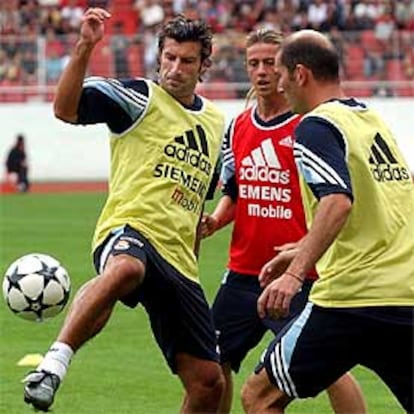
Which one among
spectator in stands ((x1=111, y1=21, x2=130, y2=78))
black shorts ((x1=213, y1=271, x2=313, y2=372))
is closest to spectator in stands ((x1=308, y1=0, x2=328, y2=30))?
spectator in stands ((x1=111, y1=21, x2=130, y2=78))

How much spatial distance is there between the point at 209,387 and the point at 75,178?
29.6 m

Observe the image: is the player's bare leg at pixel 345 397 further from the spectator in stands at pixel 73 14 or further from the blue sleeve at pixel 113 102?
the spectator in stands at pixel 73 14

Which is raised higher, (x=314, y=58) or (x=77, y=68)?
(x=314, y=58)

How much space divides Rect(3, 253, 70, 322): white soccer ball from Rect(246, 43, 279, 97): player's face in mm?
1541

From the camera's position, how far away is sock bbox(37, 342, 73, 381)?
673 centimetres

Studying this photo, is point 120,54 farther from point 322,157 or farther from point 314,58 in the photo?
point 322,157

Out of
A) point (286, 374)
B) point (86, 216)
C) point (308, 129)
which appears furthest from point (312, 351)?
point (86, 216)

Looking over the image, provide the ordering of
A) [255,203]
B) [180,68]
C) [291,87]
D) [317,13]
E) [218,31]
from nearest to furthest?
[291,87] → [180,68] → [255,203] → [218,31] → [317,13]

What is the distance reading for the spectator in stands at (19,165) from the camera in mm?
33062

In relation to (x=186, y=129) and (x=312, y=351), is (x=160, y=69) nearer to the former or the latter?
(x=186, y=129)

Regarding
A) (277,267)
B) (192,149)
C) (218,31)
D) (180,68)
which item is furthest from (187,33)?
(218,31)

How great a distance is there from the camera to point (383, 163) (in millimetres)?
6434

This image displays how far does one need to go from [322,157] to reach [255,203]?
2.32 metres

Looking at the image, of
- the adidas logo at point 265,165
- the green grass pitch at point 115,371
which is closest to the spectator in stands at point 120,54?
the green grass pitch at point 115,371
